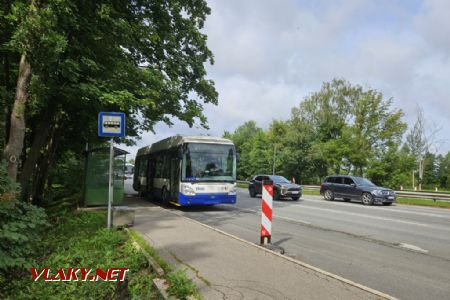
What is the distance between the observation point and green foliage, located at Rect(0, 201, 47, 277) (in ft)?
17.2

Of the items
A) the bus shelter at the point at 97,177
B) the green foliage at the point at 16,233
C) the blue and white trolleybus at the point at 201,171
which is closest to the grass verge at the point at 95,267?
the green foliage at the point at 16,233

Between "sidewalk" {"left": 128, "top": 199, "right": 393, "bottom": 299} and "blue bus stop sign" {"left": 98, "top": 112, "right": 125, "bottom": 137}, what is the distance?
105 inches

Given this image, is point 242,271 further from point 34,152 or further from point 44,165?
point 44,165

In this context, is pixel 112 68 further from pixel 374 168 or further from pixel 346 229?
pixel 374 168

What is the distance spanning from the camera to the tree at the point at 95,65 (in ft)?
29.2

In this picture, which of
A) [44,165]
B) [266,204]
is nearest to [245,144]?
[44,165]

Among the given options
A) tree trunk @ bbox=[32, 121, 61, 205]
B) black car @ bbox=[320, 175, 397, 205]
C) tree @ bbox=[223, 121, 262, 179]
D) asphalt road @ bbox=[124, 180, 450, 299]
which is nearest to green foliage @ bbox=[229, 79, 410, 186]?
tree @ bbox=[223, 121, 262, 179]

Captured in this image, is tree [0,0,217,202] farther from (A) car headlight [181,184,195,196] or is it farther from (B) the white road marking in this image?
(B) the white road marking

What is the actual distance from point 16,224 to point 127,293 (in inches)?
77.9

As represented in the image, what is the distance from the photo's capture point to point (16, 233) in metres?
5.37

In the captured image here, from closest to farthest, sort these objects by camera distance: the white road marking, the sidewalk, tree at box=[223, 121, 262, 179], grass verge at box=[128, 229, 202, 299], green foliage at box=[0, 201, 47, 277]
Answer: grass verge at box=[128, 229, 202, 299] < the sidewalk < green foliage at box=[0, 201, 47, 277] < the white road marking < tree at box=[223, 121, 262, 179]

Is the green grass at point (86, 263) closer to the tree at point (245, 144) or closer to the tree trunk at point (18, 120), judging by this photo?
the tree trunk at point (18, 120)

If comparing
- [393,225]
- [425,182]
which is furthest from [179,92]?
[425,182]

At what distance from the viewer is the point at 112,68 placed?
1223 centimetres
